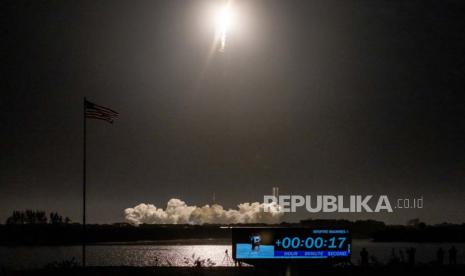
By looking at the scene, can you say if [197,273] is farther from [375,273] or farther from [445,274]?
[445,274]

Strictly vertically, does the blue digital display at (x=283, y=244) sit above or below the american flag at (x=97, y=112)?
below

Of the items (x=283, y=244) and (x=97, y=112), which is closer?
(x=283, y=244)

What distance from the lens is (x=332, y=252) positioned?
1410 inches

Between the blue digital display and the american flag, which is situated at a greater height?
the american flag

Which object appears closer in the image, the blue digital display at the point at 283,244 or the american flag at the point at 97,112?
the blue digital display at the point at 283,244

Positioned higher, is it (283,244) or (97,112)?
(97,112)

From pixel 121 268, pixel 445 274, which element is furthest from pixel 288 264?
pixel 121 268

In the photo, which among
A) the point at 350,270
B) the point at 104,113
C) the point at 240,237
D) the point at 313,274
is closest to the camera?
the point at 240,237

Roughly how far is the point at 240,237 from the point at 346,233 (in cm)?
535

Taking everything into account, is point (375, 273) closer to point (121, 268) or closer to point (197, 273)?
point (197, 273)

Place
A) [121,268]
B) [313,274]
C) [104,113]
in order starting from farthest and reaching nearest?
[104,113] < [121,268] < [313,274]

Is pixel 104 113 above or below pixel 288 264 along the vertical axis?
above

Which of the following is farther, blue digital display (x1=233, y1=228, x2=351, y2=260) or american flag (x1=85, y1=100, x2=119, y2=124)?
american flag (x1=85, y1=100, x2=119, y2=124)

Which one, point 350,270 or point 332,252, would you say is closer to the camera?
point 332,252
